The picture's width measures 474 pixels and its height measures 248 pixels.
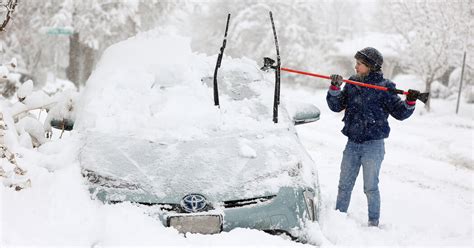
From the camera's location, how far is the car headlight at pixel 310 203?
10.7 feet

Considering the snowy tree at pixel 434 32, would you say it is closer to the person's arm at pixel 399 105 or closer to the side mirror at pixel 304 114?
the person's arm at pixel 399 105

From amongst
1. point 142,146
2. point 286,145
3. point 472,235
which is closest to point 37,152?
point 142,146

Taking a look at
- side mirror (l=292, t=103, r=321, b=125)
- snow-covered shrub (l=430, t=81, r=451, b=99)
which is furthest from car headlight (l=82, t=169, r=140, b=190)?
snow-covered shrub (l=430, t=81, r=451, b=99)

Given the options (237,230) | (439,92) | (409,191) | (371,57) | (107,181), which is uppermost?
(371,57)

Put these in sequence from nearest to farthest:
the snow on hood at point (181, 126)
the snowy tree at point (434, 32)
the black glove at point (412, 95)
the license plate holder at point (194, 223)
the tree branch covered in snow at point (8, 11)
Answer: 1. the license plate holder at point (194, 223)
2. the snow on hood at point (181, 126)
3. the tree branch covered in snow at point (8, 11)
4. the black glove at point (412, 95)
5. the snowy tree at point (434, 32)

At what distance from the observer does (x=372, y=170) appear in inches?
174

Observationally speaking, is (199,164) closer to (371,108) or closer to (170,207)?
(170,207)

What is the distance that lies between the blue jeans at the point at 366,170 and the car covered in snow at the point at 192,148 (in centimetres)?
53

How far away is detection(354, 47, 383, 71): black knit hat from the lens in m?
4.34

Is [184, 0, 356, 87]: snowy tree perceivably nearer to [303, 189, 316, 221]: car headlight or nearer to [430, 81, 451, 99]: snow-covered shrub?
[430, 81, 451, 99]: snow-covered shrub

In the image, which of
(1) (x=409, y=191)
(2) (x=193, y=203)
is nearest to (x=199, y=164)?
(2) (x=193, y=203)

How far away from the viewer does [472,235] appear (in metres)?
4.39

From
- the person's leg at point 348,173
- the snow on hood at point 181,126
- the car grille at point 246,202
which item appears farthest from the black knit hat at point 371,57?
the car grille at point 246,202

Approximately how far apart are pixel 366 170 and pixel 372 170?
0.06 meters
